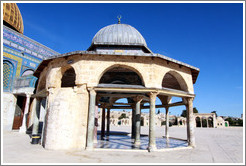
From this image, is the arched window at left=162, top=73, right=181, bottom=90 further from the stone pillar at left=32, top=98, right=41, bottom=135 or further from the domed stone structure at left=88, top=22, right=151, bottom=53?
the stone pillar at left=32, top=98, right=41, bottom=135

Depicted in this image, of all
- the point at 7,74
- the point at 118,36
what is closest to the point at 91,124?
the point at 118,36

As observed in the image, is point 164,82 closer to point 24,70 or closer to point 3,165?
point 3,165

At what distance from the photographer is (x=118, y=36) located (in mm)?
10938

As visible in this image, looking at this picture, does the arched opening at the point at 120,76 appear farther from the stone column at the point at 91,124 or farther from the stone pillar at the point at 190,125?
the stone column at the point at 91,124

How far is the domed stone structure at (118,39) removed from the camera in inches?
420

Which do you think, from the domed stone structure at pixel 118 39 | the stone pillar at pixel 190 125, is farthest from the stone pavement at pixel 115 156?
the domed stone structure at pixel 118 39

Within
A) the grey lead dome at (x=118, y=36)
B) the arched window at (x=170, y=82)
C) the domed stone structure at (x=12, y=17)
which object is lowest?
the arched window at (x=170, y=82)

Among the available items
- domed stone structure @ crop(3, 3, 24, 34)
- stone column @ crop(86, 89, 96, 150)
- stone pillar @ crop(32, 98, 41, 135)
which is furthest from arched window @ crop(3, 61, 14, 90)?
stone column @ crop(86, 89, 96, 150)

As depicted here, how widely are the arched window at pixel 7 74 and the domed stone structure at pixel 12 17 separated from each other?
277 inches

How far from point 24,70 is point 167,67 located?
16.4 m

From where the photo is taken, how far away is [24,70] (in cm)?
1822

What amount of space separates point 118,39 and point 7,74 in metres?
13.5

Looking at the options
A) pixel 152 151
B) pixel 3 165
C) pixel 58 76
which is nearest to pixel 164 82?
pixel 152 151

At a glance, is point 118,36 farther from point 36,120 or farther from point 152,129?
point 36,120
